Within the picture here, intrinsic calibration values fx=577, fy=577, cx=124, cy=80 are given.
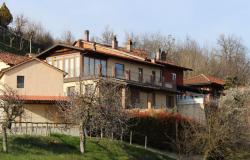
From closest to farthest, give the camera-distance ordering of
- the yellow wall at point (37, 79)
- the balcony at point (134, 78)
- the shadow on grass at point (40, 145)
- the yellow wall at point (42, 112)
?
the shadow on grass at point (40, 145) < the yellow wall at point (42, 112) < the yellow wall at point (37, 79) < the balcony at point (134, 78)

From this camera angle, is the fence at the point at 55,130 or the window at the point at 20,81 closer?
the fence at the point at 55,130

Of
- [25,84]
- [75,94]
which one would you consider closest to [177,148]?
[75,94]

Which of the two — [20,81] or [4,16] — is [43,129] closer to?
[20,81]

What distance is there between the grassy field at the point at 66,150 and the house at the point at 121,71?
12729 millimetres

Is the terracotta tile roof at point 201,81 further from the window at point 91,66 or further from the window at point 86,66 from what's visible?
the window at point 86,66

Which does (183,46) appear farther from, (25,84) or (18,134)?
(18,134)

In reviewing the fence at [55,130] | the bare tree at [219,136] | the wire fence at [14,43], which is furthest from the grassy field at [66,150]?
the wire fence at [14,43]

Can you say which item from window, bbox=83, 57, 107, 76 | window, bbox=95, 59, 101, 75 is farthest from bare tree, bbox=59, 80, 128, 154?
window, bbox=83, 57, 107, 76

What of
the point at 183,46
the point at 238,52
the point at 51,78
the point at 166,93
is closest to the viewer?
the point at 51,78

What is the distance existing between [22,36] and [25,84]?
4021 centimetres

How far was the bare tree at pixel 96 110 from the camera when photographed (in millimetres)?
40219

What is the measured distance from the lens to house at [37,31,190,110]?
59.5 m

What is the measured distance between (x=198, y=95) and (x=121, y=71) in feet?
39.2

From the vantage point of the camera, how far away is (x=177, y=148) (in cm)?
4938
